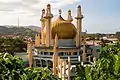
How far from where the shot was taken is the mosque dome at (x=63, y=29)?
91.2ft

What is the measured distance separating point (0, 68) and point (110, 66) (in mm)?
4179

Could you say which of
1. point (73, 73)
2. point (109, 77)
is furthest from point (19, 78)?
point (73, 73)

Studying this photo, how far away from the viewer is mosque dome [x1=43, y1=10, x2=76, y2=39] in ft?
91.2

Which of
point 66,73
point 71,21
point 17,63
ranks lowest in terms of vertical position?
point 66,73

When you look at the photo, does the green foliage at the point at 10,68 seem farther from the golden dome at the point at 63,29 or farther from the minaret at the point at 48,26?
the golden dome at the point at 63,29

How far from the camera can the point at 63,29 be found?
27750 millimetres

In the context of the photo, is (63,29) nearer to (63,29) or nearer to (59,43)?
(63,29)

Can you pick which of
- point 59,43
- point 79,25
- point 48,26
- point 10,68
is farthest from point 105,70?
point 79,25

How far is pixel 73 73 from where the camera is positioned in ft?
66.5

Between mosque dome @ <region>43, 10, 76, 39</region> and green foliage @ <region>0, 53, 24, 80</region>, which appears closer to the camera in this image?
green foliage @ <region>0, 53, 24, 80</region>

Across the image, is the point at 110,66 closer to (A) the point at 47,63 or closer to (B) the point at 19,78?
(B) the point at 19,78

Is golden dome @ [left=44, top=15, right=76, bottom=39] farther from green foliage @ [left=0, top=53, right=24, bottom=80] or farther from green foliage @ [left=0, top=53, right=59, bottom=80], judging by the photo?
green foliage @ [left=0, top=53, right=24, bottom=80]

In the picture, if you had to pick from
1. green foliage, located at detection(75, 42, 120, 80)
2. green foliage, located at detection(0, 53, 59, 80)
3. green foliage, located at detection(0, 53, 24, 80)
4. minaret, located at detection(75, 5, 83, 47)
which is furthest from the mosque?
green foliage, located at detection(0, 53, 24, 80)

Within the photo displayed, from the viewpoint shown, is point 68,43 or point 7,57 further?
point 68,43
